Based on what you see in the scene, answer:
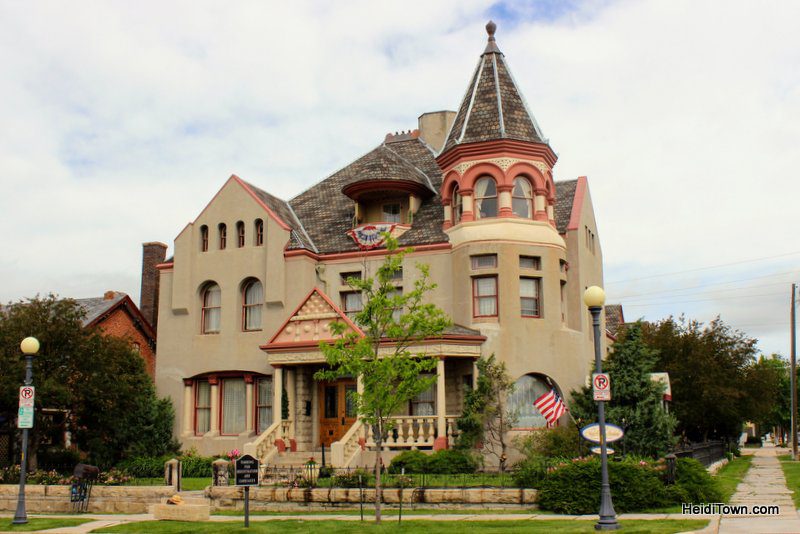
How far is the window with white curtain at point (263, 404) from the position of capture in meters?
33.0

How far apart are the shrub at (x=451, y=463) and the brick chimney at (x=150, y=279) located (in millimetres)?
22286

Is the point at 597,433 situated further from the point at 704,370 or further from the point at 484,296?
the point at 704,370

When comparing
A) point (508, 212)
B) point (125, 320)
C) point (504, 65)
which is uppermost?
point (504, 65)

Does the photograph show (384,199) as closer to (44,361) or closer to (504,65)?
(504,65)

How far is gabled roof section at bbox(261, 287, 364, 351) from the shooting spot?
30.5m

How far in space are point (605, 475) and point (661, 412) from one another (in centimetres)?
1032

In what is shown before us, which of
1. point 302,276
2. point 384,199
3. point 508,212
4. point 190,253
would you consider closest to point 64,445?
point 190,253

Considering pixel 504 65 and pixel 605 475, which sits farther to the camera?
pixel 504 65

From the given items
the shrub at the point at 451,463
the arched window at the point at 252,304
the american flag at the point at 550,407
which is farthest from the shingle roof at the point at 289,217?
the american flag at the point at 550,407

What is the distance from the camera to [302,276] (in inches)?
1325

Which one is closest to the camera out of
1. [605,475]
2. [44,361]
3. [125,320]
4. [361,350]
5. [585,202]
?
[605,475]

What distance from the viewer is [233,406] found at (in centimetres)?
3403

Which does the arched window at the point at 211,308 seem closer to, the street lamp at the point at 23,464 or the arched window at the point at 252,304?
the arched window at the point at 252,304

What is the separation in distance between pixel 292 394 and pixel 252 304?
4.98 m
